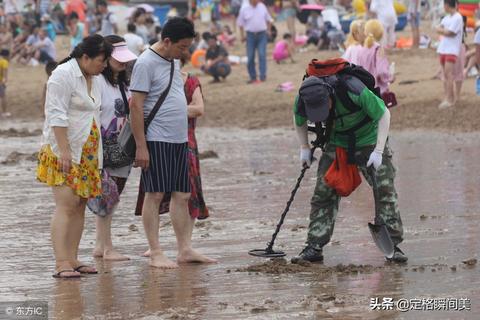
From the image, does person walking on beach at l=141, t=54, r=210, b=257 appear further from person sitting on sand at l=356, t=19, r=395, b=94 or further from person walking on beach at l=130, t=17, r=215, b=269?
person sitting on sand at l=356, t=19, r=395, b=94

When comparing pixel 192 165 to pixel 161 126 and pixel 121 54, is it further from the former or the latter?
pixel 121 54

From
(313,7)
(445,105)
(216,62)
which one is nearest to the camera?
(445,105)

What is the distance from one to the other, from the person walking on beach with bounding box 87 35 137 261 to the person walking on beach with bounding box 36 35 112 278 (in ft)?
1.77

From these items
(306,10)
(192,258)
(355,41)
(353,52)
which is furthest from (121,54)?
(306,10)

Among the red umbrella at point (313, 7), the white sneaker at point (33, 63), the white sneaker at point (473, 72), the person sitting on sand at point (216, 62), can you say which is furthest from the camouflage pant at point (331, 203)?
the white sneaker at point (33, 63)

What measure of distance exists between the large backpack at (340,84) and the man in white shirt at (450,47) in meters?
10.0

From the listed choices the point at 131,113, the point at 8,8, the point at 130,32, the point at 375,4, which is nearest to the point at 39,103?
the point at 130,32

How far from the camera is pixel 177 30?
8797mm

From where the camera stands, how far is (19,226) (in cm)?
1100

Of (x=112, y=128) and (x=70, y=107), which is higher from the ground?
(x=70, y=107)

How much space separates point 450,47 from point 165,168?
34.9 feet

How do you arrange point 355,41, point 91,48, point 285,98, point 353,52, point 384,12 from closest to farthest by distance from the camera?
1. point 91,48
2. point 353,52
3. point 355,41
4. point 285,98
5. point 384,12

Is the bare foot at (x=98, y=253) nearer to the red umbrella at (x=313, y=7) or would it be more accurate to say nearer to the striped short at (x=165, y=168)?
the striped short at (x=165, y=168)

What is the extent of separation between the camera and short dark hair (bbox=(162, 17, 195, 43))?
880 centimetres
